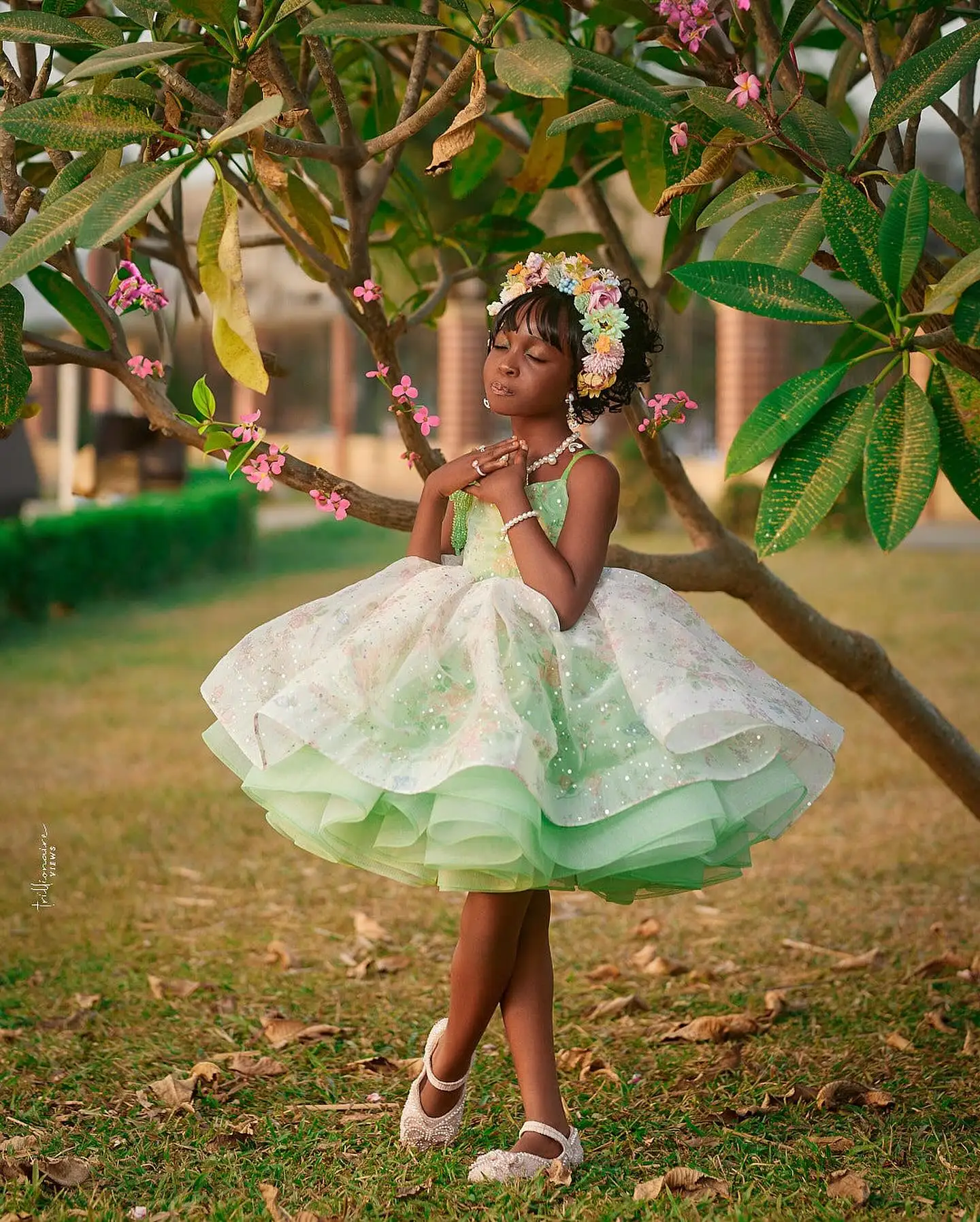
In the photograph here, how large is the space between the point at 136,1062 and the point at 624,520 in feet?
36.1

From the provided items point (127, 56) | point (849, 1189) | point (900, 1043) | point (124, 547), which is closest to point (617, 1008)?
point (900, 1043)

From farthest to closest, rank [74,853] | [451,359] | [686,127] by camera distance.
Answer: [451,359], [74,853], [686,127]

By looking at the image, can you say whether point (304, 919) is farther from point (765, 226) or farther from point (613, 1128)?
point (765, 226)

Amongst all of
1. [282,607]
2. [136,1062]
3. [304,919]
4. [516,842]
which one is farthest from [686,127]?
[282,607]

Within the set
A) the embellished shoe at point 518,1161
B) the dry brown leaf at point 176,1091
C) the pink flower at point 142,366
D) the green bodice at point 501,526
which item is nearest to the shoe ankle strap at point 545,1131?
the embellished shoe at point 518,1161

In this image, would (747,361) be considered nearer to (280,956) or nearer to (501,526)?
(280,956)

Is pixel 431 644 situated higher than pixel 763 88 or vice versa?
pixel 763 88

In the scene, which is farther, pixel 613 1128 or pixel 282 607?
pixel 282 607

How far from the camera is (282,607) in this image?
10.0m

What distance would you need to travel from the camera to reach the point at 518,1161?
2131mm

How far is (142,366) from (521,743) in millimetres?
1044

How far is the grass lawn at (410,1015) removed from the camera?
2201mm

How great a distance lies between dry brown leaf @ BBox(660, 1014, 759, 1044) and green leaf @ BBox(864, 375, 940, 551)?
146 centimetres

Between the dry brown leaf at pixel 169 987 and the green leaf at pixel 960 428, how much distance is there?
2.13 m
